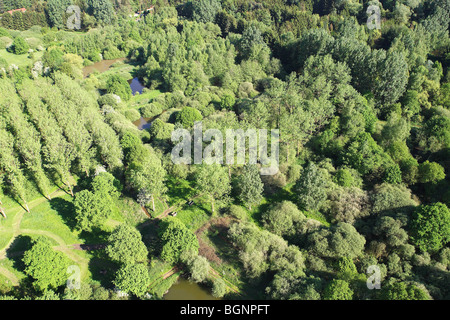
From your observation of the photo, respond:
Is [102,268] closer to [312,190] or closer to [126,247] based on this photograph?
[126,247]

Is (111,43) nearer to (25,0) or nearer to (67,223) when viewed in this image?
(25,0)

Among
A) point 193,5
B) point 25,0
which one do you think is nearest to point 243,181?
point 193,5

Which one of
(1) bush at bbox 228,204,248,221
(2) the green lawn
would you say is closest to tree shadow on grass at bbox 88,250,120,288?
(1) bush at bbox 228,204,248,221

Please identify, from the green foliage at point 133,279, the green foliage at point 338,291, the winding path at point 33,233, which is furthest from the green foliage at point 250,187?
the winding path at point 33,233

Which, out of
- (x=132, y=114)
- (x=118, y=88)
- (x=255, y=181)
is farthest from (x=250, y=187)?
(x=118, y=88)

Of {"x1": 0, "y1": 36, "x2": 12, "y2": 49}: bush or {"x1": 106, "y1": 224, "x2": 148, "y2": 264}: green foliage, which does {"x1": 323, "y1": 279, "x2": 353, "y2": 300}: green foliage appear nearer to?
{"x1": 106, "y1": 224, "x2": 148, "y2": 264}: green foliage

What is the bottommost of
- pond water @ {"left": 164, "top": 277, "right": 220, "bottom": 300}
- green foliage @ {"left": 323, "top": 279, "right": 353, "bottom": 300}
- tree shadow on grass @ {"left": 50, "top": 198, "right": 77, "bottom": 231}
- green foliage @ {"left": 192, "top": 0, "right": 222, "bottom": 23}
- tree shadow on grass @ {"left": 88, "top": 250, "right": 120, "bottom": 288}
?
pond water @ {"left": 164, "top": 277, "right": 220, "bottom": 300}

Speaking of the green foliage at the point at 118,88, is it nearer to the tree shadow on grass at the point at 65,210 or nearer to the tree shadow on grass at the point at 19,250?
the tree shadow on grass at the point at 65,210
